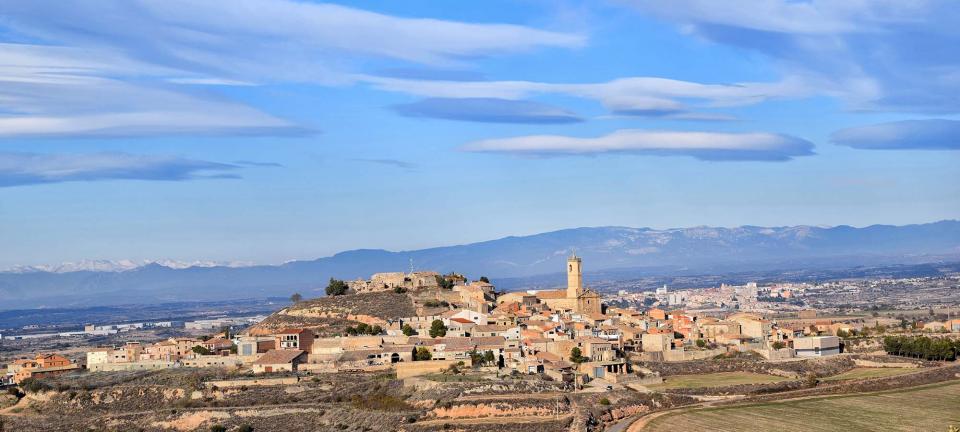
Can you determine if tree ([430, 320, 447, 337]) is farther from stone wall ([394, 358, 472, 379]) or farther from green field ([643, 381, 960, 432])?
green field ([643, 381, 960, 432])

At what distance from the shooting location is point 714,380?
215 ft

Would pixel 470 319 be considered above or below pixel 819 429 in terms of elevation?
above

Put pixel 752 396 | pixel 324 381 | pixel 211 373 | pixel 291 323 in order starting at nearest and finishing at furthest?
pixel 752 396
pixel 324 381
pixel 211 373
pixel 291 323

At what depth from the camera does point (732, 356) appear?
75.1m

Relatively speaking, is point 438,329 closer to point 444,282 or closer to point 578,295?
point 578,295

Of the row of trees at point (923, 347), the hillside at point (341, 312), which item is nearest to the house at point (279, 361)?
the hillside at point (341, 312)

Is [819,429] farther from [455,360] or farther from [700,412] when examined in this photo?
[455,360]

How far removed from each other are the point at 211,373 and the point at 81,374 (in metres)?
12.0

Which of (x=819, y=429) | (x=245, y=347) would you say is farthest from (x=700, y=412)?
(x=245, y=347)

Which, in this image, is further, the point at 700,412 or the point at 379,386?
the point at 379,386

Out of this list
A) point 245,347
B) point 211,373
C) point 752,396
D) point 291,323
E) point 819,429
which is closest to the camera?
point 819,429

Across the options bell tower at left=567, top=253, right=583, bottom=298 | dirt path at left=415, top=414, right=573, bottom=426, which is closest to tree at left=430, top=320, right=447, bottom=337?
bell tower at left=567, top=253, right=583, bottom=298

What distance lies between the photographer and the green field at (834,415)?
5375cm

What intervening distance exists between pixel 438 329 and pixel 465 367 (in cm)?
1008
